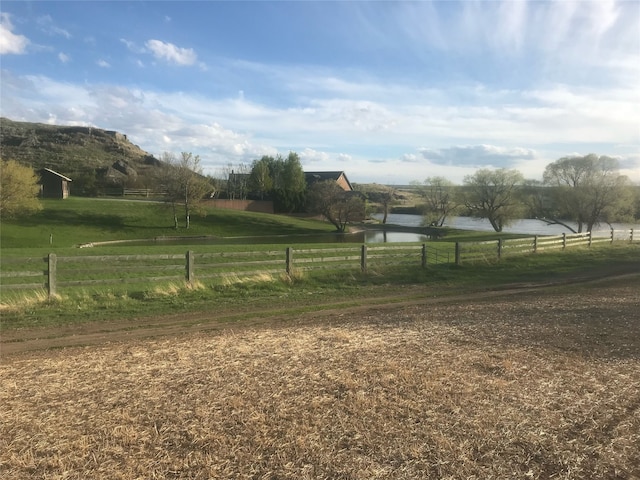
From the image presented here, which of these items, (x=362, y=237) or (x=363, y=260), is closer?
(x=363, y=260)

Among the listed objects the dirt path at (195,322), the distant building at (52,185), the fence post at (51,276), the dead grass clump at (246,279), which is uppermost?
the distant building at (52,185)

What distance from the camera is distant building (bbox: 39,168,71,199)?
224 ft

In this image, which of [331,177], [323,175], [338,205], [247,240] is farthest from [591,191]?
[323,175]

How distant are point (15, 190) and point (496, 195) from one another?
2113 inches

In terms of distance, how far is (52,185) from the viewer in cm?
6850

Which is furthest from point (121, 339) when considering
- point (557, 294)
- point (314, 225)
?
A: point (314, 225)

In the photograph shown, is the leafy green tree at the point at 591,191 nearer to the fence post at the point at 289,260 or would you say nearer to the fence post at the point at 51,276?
the fence post at the point at 289,260

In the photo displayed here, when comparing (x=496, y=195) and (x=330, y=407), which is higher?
(x=496, y=195)

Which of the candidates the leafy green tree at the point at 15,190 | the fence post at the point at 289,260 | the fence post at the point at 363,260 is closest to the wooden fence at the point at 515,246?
the fence post at the point at 363,260

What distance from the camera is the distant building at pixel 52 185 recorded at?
68125 millimetres

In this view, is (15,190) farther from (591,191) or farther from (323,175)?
(323,175)

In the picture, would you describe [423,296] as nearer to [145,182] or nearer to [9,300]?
[9,300]

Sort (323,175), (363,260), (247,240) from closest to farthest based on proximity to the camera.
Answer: (363,260) → (247,240) → (323,175)

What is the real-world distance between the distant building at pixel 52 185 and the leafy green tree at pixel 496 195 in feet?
194
